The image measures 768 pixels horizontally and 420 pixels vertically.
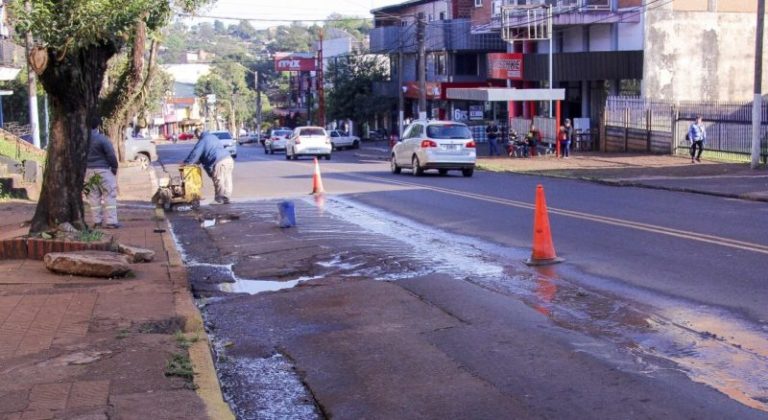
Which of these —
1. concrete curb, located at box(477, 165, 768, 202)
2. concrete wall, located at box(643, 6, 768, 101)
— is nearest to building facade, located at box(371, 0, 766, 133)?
concrete wall, located at box(643, 6, 768, 101)

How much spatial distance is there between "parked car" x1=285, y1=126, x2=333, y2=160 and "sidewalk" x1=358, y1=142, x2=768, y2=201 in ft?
28.9

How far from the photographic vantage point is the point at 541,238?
11297 millimetres

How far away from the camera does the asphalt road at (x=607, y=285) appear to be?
645 centimetres

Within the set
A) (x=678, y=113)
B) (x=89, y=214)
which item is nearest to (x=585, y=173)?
(x=678, y=113)

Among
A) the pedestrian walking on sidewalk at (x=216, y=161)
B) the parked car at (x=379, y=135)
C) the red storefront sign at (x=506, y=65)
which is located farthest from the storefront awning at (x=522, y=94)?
the parked car at (x=379, y=135)

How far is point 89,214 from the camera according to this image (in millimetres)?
17422

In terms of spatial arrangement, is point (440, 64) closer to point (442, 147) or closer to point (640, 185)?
point (442, 147)

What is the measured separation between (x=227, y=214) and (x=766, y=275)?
11.0m

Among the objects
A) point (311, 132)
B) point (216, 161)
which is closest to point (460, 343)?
point (216, 161)

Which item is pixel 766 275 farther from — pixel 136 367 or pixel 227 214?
pixel 227 214

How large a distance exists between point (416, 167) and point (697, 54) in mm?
20938

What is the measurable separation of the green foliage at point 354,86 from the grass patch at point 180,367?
63.6 meters

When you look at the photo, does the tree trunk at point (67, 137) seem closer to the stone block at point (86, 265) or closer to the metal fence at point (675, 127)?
the stone block at point (86, 265)

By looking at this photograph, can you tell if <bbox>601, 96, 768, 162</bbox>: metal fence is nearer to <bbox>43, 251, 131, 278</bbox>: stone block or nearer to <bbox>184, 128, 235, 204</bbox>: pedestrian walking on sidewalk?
<bbox>184, 128, 235, 204</bbox>: pedestrian walking on sidewalk
